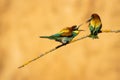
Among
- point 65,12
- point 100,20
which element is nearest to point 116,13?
point 100,20

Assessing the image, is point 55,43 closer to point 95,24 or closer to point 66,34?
point 66,34

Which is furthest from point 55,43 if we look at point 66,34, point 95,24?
point 95,24

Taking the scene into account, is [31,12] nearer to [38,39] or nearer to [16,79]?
[38,39]

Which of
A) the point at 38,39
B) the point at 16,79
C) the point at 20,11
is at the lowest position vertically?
the point at 16,79
